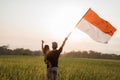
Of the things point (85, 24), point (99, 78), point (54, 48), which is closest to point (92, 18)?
point (85, 24)

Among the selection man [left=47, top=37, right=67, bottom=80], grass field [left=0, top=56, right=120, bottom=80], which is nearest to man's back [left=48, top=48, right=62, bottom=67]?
man [left=47, top=37, right=67, bottom=80]

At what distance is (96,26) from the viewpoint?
10.3 metres

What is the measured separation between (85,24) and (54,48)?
152 centimetres

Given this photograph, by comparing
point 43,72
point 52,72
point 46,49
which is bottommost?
point 43,72

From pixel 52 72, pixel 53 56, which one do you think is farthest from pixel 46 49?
pixel 52 72

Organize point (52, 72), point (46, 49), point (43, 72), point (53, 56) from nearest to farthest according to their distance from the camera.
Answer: point (53, 56), point (52, 72), point (46, 49), point (43, 72)

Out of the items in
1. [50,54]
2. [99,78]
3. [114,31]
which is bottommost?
[99,78]

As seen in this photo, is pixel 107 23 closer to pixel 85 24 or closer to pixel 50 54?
pixel 85 24

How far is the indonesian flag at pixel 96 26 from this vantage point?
392 inches

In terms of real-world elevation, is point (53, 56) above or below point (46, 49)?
below

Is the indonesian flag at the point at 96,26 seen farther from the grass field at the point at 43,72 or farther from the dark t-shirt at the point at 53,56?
the grass field at the point at 43,72

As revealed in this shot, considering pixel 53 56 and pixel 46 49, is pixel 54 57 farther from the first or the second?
pixel 46 49

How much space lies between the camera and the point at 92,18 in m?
10.1

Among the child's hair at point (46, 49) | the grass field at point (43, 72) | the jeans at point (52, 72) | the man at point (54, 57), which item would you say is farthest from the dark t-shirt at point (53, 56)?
the grass field at point (43, 72)
